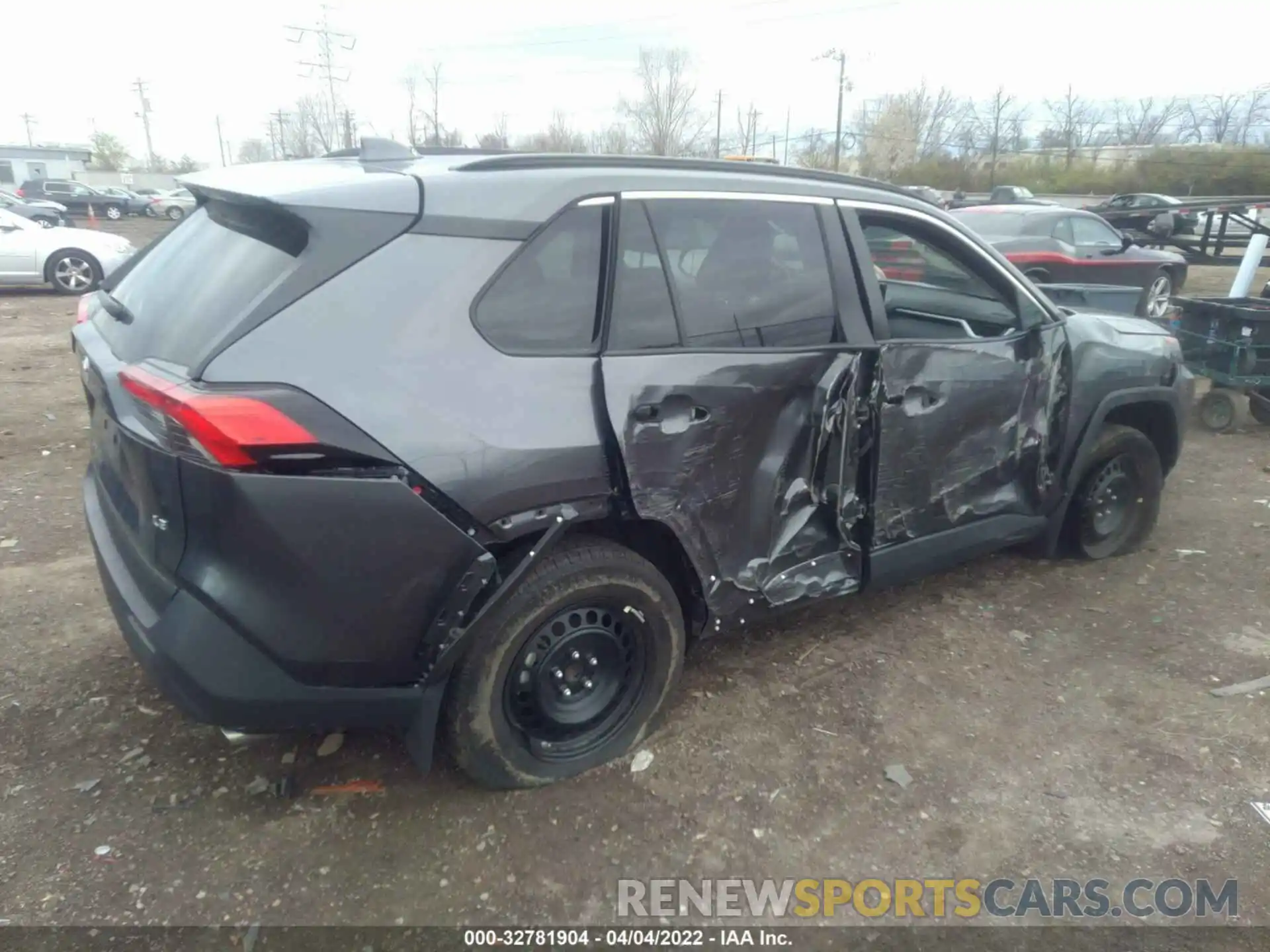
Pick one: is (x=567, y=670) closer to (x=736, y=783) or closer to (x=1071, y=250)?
(x=736, y=783)

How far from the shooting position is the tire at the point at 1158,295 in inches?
481

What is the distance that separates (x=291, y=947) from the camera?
227 centimetres

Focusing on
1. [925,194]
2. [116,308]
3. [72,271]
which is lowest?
[72,271]

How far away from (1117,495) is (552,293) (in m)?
3.40

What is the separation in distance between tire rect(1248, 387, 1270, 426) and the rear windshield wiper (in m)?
7.75

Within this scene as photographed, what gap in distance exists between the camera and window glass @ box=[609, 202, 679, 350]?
2.70 meters

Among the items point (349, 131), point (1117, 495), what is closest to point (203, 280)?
point (1117, 495)

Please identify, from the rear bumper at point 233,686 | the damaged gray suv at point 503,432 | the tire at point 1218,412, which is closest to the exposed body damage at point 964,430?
the damaged gray suv at point 503,432

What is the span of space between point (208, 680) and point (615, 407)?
130cm

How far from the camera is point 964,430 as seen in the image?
11.7 feet

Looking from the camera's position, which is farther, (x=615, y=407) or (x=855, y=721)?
(x=855, y=721)

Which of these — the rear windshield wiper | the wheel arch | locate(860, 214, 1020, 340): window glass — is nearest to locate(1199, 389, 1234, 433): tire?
locate(860, 214, 1020, 340): window glass

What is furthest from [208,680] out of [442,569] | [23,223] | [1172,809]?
[23,223]

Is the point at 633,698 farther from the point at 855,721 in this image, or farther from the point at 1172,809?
the point at 1172,809
